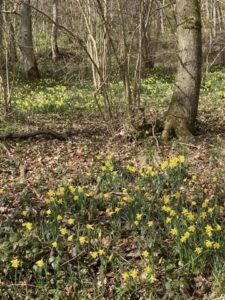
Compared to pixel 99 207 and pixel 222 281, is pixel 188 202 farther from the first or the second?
pixel 222 281

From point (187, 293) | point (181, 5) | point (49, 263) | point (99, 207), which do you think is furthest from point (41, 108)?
point (187, 293)

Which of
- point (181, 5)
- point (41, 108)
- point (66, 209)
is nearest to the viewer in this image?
point (66, 209)

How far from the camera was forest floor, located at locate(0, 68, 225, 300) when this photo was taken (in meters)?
3.62

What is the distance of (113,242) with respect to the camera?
13.6 ft

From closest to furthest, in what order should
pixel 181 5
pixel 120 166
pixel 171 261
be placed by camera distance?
1. pixel 171 261
2. pixel 120 166
3. pixel 181 5

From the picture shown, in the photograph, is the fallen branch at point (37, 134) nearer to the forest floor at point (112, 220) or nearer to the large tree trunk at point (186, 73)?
the forest floor at point (112, 220)

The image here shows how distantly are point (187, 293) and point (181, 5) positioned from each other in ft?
15.7

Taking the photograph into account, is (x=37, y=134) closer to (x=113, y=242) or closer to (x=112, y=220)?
(x=112, y=220)

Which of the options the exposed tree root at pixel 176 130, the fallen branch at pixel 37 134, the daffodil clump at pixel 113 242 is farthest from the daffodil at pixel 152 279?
the fallen branch at pixel 37 134

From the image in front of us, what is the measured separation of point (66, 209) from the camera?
4676 mm

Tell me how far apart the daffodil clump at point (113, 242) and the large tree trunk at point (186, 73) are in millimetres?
1869

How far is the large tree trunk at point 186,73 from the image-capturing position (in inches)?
259

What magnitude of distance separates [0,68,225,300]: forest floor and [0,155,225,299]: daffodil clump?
0.03 feet

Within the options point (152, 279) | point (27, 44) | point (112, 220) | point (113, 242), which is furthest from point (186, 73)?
point (27, 44)
